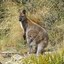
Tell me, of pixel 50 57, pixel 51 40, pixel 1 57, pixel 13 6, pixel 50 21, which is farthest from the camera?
pixel 13 6

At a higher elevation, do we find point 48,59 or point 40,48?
point 48,59

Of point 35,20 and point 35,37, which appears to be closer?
point 35,37

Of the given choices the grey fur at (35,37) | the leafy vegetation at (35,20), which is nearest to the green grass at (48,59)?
the grey fur at (35,37)

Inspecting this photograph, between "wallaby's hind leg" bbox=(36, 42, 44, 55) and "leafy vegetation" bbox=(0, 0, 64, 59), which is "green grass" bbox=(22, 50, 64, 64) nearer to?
"wallaby's hind leg" bbox=(36, 42, 44, 55)

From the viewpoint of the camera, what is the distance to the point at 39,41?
11.8m

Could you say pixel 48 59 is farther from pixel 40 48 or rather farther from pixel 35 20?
pixel 35 20

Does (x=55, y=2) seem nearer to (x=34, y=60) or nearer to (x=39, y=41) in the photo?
(x=39, y=41)

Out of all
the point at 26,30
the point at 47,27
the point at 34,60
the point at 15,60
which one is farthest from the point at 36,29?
the point at 47,27

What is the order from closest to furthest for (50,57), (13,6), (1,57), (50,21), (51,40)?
(50,57) → (1,57) → (51,40) → (50,21) → (13,6)

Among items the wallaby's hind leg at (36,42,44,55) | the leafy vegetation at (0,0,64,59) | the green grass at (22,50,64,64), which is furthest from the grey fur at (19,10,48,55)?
the leafy vegetation at (0,0,64,59)

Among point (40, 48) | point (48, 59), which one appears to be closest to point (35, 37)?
point (40, 48)

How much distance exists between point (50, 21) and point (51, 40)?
1.24 meters

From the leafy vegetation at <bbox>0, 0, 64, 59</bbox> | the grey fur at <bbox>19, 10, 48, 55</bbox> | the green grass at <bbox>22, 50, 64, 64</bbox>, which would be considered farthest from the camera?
the leafy vegetation at <bbox>0, 0, 64, 59</bbox>

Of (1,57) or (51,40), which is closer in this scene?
(1,57)
